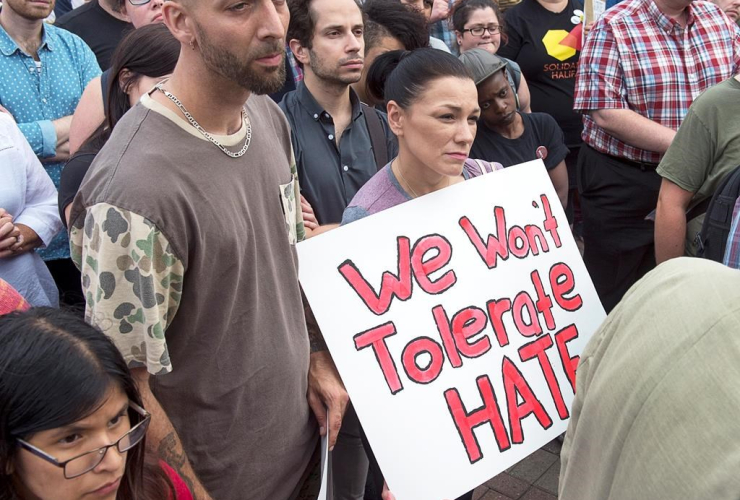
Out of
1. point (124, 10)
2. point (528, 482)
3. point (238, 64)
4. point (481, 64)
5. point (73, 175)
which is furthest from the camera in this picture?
point (124, 10)

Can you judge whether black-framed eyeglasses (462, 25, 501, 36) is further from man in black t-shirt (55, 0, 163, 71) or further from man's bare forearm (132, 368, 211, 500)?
man's bare forearm (132, 368, 211, 500)

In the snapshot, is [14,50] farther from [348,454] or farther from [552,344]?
[552,344]

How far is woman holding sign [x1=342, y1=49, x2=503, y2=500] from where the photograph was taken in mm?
2094

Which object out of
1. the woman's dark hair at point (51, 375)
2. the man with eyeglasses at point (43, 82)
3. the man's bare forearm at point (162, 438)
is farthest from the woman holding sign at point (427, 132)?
the man with eyeglasses at point (43, 82)

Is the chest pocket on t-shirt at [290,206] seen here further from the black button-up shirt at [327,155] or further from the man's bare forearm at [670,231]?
the man's bare forearm at [670,231]

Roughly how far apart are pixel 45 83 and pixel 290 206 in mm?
2007

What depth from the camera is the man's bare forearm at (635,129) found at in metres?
3.11

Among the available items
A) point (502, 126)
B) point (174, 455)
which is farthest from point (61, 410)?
point (502, 126)

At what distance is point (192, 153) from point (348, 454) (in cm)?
135

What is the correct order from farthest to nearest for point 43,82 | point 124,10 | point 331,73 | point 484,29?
point 484,29, point 124,10, point 43,82, point 331,73

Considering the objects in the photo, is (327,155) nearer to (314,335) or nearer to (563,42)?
(314,335)

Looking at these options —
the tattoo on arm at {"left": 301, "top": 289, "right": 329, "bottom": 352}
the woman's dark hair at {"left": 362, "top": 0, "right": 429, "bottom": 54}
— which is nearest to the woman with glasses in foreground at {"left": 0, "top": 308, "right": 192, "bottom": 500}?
the tattoo on arm at {"left": 301, "top": 289, "right": 329, "bottom": 352}

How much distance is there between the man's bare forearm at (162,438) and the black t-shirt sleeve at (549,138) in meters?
2.42

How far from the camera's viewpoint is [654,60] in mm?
3197
